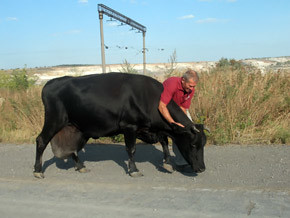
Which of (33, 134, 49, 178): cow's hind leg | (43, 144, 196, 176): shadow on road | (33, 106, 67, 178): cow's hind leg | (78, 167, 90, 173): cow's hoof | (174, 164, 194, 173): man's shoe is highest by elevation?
(33, 106, 67, 178): cow's hind leg

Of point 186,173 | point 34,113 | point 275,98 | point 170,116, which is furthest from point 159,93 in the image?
point 34,113

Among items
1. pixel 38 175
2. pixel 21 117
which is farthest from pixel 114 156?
pixel 21 117

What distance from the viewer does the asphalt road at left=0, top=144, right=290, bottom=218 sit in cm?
381

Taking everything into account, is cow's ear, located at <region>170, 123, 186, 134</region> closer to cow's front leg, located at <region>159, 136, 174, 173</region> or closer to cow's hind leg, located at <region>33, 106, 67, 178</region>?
cow's front leg, located at <region>159, 136, 174, 173</region>

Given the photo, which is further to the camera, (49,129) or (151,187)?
(49,129)

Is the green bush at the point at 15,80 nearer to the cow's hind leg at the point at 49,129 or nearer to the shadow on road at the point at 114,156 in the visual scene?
the shadow on road at the point at 114,156

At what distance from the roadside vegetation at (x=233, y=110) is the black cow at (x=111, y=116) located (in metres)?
2.07

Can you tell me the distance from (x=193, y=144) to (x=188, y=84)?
0.95m

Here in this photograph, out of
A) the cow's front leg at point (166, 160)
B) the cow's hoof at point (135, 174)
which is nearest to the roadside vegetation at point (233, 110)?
the cow's front leg at point (166, 160)

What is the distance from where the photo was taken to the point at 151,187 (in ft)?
15.3

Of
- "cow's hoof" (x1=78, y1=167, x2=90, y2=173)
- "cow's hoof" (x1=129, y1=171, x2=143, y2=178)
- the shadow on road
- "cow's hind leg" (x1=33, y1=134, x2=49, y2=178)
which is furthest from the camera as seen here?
the shadow on road

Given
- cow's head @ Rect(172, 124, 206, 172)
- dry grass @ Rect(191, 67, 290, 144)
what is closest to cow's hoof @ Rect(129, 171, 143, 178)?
cow's head @ Rect(172, 124, 206, 172)

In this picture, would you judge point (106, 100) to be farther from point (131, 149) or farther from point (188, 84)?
point (188, 84)

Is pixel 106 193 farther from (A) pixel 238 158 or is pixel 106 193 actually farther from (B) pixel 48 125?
(A) pixel 238 158
